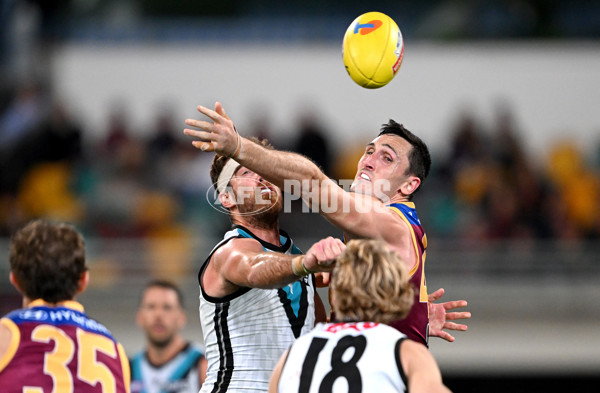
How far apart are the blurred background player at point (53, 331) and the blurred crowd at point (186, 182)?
24.1 ft

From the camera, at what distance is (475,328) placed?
11195mm

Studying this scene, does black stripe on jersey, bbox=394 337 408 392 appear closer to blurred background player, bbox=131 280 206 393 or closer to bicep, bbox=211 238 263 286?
bicep, bbox=211 238 263 286

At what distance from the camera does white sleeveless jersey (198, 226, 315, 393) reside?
5039 mm

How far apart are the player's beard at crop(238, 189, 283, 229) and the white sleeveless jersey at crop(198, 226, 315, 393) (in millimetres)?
187

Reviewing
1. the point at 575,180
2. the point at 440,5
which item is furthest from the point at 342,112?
the point at 575,180

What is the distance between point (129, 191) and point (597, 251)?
658cm

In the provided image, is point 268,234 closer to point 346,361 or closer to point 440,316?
point 440,316

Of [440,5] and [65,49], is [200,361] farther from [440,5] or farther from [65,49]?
[440,5]

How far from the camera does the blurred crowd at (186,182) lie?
12047 millimetres

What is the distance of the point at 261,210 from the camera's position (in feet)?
17.5

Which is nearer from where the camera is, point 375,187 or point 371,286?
point 371,286

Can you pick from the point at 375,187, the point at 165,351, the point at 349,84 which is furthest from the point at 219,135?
the point at 349,84

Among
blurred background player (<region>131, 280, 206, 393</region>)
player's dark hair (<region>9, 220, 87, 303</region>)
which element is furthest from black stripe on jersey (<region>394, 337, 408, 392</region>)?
blurred background player (<region>131, 280, 206, 393</region>)

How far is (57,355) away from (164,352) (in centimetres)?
398
